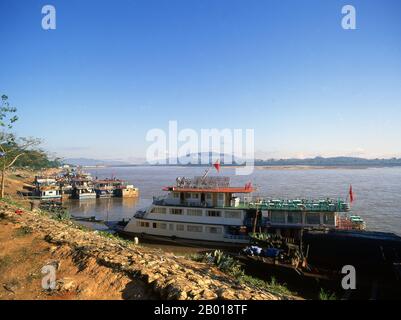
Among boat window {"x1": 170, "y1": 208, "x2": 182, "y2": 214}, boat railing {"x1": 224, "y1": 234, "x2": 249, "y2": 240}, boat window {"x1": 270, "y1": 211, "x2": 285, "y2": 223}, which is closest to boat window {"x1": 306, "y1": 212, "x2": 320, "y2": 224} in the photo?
boat window {"x1": 270, "y1": 211, "x2": 285, "y2": 223}

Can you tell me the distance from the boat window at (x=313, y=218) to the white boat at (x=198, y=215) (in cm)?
568

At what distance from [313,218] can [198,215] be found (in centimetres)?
1089

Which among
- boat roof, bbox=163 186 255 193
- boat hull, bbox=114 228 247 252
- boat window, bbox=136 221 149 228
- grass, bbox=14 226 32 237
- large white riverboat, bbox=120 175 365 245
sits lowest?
boat hull, bbox=114 228 247 252

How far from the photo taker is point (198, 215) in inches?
1200

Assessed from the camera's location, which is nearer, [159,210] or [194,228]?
[194,228]

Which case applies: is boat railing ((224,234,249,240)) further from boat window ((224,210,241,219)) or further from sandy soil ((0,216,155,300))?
sandy soil ((0,216,155,300))

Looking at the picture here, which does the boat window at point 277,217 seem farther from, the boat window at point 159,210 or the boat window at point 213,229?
the boat window at point 159,210

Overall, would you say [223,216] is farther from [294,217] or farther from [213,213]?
[294,217]

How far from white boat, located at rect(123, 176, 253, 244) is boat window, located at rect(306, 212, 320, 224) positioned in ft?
18.6

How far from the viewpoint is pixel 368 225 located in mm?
37094

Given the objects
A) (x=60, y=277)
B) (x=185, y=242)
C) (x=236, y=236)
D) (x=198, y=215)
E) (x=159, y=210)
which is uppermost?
(x=60, y=277)

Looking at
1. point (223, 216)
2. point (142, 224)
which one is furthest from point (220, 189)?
point (142, 224)

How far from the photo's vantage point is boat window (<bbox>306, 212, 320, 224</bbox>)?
Answer: 90.6 ft
